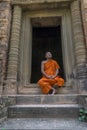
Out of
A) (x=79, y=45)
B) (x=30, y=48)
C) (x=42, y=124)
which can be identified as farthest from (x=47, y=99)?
(x=30, y=48)

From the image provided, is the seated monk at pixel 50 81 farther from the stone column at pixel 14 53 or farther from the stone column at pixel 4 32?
the stone column at pixel 4 32

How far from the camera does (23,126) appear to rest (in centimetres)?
350

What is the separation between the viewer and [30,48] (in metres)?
7.17

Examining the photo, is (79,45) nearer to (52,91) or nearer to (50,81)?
(50,81)

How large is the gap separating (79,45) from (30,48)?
6.66ft

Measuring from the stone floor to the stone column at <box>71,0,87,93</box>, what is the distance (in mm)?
2037

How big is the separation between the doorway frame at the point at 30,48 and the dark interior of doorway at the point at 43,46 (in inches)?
108

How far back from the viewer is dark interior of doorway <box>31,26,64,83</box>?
10330 millimetres

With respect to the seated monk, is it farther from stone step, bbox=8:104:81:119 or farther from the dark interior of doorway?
the dark interior of doorway

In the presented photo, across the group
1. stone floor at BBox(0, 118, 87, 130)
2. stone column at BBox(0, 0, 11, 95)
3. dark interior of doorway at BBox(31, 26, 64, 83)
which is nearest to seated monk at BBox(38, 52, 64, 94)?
stone column at BBox(0, 0, 11, 95)

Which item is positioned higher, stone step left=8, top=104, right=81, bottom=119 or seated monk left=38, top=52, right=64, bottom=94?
seated monk left=38, top=52, right=64, bottom=94

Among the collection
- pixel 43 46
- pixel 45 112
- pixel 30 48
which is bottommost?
pixel 45 112

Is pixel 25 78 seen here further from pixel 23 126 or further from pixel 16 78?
pixel 23 126

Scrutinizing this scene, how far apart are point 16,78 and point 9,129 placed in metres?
2.91
